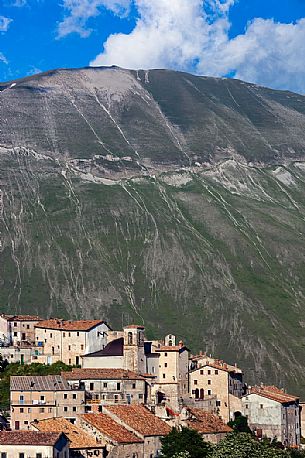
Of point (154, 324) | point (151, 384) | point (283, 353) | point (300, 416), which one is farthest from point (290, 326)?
point (151, 384)

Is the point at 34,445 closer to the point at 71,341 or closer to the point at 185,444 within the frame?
the point at 185,444

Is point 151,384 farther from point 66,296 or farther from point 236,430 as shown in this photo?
point 66,296

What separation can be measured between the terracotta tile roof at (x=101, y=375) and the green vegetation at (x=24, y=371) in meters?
6.32

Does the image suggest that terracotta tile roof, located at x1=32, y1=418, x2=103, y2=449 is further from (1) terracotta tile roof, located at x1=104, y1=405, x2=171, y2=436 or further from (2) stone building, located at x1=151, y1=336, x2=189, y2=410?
(2) stone building, located at x1=151, y1=336, x2=189, y2=410

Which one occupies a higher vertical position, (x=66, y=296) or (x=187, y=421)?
(x=66, y=296)

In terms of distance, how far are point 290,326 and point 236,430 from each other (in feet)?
340

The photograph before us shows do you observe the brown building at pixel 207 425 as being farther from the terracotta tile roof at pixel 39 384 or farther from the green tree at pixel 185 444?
the terracotta tile roof at pixel 39 384

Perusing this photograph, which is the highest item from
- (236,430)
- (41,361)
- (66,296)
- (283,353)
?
(66,296)

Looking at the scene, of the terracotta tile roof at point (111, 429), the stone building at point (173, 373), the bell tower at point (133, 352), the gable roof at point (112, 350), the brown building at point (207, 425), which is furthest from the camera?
the gable roof at point (112, 350)

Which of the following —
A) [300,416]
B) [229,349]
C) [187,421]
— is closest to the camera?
[187,421]

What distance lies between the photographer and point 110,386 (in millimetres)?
98000

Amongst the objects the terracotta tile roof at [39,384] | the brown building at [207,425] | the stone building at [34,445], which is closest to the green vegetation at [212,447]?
the brown building at [207,425]

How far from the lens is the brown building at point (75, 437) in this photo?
82.1 meters

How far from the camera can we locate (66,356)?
376ft
